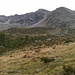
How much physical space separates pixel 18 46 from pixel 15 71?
34.9 m

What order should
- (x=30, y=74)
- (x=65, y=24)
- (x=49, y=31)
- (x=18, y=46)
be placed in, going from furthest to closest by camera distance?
(x=65, y=24) → (x=49, y=31) → (x=18, y=46) → (x=30, y=74)

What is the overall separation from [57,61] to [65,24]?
158 metres

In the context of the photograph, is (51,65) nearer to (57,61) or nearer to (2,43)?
(57,61)

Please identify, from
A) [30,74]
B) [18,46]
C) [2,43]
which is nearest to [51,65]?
[30,74]

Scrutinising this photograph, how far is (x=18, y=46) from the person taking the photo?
69188mm

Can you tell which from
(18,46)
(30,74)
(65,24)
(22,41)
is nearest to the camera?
(30,74)

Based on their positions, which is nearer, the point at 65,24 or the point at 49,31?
the point at 49,31

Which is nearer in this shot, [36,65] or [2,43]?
[36,65]

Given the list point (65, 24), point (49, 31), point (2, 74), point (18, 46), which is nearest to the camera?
point (2, 74)

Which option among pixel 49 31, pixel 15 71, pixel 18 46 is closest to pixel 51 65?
pixel 15 71

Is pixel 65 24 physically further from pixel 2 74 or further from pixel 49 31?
pixel 2 74

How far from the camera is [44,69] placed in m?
31.8

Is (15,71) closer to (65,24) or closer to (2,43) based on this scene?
(2,43)

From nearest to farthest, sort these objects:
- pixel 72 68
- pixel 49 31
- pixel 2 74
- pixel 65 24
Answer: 1. pixel 72 68
2. pixel 2 74
3. pixel 49 31
4. pixel 65 24
